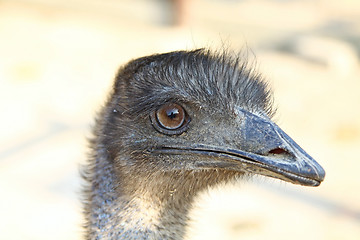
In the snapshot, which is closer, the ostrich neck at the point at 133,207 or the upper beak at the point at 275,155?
the upper beak at the point at 275,155

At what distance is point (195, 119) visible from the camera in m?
2.14

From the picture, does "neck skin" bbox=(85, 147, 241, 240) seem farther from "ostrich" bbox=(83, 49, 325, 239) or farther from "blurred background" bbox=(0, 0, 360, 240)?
"blurred background" bbox=(0, 0, 360, 240)

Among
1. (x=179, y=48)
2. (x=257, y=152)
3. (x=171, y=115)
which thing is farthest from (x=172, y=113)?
(x=179, y=48)

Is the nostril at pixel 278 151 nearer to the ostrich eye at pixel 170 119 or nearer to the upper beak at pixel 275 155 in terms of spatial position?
the upper beak at pixel 275 155

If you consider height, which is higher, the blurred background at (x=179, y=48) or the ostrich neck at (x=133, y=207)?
the blurred background at (x=179, y=48)

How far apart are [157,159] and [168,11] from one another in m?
5.40

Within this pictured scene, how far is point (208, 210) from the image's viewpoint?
4461 millimetres

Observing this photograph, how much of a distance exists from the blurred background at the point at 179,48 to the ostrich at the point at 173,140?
0.37 m

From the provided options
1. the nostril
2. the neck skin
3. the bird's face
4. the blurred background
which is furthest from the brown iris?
the blurred background

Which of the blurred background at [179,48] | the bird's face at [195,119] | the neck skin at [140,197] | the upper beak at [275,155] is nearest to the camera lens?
the upper beak at [275,155]

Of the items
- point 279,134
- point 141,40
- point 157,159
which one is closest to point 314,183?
point 279,134

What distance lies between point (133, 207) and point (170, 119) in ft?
1.07

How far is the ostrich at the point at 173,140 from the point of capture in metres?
2.08

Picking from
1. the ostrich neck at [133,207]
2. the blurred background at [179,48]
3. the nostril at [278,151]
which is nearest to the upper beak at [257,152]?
the nostril at [278,151]
